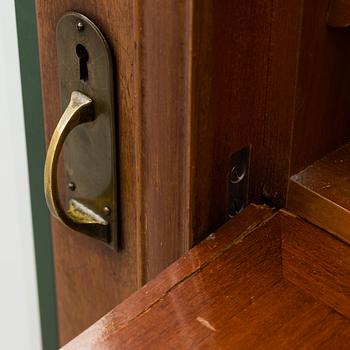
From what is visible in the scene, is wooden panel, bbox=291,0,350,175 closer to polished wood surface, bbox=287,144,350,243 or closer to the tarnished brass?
polished wood surface, bbox=287,144,350,243

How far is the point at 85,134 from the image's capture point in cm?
66

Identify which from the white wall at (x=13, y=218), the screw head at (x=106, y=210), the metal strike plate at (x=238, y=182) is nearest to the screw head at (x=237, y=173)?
the metal strike plate at (x=238, y=182)

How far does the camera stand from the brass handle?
0.63 meters

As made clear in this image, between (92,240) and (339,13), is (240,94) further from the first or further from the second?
(92,240)

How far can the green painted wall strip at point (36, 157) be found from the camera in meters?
0.69

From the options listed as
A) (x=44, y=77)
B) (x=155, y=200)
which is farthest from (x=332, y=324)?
(x=44, y=77)

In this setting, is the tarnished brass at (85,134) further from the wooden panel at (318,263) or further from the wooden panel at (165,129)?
the wooden panel at (318,263)

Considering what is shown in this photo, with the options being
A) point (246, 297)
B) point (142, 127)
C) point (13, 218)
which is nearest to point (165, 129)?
point (142, 127)

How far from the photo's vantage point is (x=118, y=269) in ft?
2.31

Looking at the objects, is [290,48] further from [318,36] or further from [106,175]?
[106,175]

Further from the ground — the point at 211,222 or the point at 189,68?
the point at 189,68

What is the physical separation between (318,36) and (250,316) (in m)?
0.21

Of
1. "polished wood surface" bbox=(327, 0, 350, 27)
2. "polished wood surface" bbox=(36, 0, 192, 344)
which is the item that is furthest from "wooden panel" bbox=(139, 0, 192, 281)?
"polished wood surface" bbox=(327, 0, 350, 27)

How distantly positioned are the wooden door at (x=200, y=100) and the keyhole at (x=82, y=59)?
0.03 m
